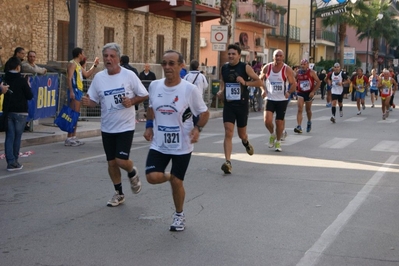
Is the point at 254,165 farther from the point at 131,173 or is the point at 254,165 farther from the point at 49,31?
the point at 49,31

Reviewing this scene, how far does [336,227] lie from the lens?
7570mm

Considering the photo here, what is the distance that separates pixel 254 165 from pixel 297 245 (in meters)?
5.65

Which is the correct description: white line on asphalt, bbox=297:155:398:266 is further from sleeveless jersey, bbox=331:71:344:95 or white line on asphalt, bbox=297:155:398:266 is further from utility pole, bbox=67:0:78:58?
sleeveless jersey, bbox=331:71:344:95

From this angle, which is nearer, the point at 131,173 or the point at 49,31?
the point at 131,173

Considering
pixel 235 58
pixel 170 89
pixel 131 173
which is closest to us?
pixel 170 89

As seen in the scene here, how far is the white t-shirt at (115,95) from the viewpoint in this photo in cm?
847

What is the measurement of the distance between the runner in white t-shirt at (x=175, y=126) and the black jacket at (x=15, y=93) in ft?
16.0

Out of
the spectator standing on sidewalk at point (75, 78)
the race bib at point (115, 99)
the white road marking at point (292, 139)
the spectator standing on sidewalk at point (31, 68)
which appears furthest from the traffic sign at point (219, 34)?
the race bib at point (115, 99)

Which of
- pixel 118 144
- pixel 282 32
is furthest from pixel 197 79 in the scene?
pixel 282 32

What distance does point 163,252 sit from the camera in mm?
6441

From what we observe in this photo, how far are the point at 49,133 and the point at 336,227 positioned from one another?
Result: 32.9ft

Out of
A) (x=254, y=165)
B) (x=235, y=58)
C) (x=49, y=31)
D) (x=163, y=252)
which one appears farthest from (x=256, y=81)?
(x=49, y=31)

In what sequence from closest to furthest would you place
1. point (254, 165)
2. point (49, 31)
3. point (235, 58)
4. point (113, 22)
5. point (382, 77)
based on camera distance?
point (235, 58) < point (254, 165) < point (49, 31) < point (382, 77) < point (113, 22)

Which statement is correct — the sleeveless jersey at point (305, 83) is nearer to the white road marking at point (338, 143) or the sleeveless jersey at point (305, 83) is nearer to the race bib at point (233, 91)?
the white road marking at point (338, 143)
